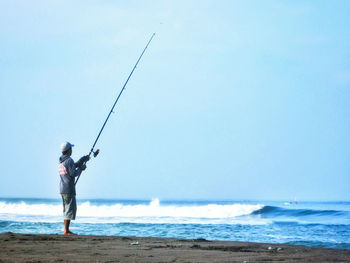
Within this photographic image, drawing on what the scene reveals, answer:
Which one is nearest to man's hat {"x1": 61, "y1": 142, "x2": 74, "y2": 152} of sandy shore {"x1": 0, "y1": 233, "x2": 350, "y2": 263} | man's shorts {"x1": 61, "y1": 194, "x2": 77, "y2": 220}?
man's shorts {"x1": 61, "y1": 194, "x2": 77, "y2": 220}

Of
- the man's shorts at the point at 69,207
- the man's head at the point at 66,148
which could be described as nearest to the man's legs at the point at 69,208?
the man's shorts at the point at 69,207

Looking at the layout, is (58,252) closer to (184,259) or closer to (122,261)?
(122,261)

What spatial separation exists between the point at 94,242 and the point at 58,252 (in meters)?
1.22

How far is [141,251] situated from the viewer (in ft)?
20.0

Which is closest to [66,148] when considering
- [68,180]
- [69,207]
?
[68,180]

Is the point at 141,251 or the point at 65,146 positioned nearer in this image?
the point at 141,251

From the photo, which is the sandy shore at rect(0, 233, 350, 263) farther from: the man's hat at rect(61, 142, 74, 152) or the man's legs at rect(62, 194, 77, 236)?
the man's hat at rect(61, 142, 74, 152)

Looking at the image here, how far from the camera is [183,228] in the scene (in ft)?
42.3

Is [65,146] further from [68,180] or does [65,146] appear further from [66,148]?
[68,180]

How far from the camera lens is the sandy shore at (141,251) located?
5.37 meters

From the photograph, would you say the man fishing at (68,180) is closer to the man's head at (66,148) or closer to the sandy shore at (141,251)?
the man's head at (66,148)

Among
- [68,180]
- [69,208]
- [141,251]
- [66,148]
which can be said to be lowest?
[141,251]

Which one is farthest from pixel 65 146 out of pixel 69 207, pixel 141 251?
pixel 141 251

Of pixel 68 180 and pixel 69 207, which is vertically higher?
pixel 68 180
